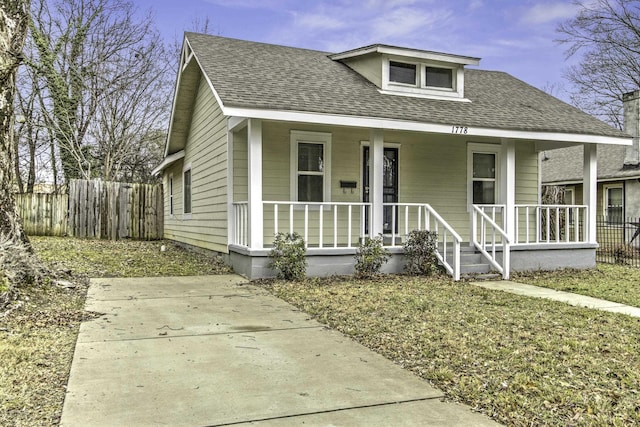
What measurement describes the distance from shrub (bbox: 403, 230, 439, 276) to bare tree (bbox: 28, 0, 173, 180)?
14.6 meters

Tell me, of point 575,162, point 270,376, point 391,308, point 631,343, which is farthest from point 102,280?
point 575,162

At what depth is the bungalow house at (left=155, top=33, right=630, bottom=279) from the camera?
883cm

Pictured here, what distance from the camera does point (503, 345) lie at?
4570 millimetres

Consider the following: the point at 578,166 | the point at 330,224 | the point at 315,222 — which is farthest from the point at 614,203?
the point at 315,222

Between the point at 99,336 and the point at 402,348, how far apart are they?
285 cm

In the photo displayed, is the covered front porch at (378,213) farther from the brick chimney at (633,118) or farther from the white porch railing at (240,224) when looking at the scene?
the brick chimney at (633,118)

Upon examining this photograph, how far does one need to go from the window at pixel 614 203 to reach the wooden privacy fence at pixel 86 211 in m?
17.0

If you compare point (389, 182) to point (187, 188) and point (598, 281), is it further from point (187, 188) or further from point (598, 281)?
point (187, 188)

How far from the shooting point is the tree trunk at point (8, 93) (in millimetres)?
6422

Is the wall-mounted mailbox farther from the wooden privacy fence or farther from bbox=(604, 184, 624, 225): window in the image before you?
bbox=(604, 184, 624, 225): window

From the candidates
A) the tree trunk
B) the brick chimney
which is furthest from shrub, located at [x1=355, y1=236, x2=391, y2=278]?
the brick chimney

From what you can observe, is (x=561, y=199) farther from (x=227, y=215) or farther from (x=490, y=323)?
(x=490, y=323)

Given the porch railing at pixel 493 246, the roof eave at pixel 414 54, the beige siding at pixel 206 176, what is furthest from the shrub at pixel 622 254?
the beige siding at pixel 206 176

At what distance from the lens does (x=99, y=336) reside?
15.8 feet
